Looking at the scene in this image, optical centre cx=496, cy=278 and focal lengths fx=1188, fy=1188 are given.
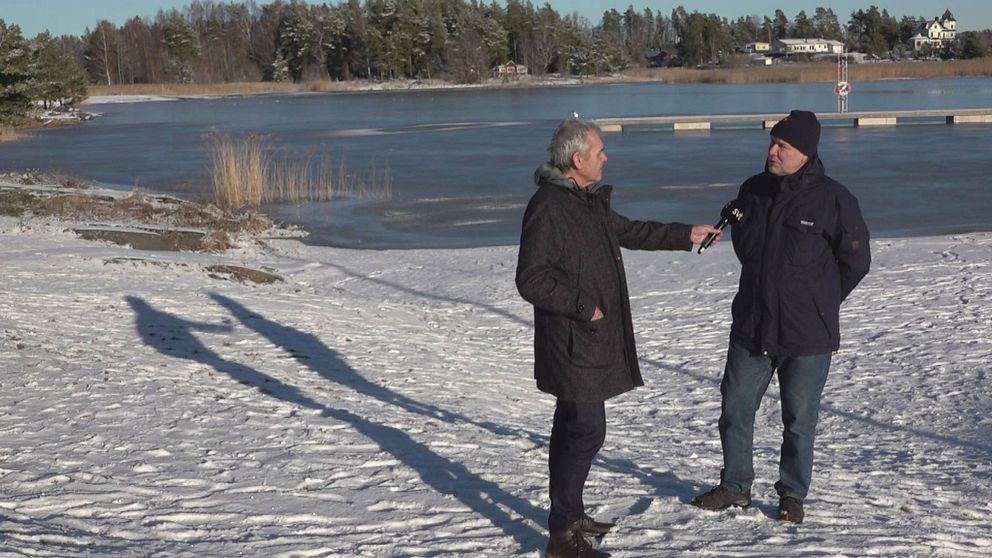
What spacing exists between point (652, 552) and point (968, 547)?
1366 mm

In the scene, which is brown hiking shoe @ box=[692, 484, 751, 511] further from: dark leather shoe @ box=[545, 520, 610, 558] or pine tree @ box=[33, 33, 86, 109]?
pine tree @ box=[33, 33, 86, 109]

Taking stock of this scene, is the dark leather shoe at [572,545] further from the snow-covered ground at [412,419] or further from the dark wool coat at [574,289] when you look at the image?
the dark wool coat at [574,289]

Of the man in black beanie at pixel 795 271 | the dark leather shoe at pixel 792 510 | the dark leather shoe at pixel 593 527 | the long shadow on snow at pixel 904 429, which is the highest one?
the man in black beanie at pixel 795 271

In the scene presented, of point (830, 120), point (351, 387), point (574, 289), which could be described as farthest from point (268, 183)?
point (830, 120)

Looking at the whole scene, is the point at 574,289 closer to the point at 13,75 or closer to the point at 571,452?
the point at 571,452

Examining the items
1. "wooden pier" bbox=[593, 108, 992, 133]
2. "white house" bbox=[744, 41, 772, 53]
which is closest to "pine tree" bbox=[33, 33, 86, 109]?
"wooden pier" bbox=[593, 108, 992, 133]

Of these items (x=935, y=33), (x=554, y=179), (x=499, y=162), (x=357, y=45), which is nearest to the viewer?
(x=554, y=179)

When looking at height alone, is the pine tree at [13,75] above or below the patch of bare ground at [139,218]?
above

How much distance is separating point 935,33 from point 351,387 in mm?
174400

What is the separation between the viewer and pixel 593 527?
5.00 metres

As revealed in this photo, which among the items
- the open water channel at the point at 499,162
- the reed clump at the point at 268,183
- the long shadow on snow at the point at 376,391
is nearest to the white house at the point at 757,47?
the open water channel at the point at 499,162

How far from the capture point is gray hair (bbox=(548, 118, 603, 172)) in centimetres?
455

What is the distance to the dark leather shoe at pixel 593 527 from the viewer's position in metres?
4.94

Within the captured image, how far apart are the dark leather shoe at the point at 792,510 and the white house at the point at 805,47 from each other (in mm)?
169629
